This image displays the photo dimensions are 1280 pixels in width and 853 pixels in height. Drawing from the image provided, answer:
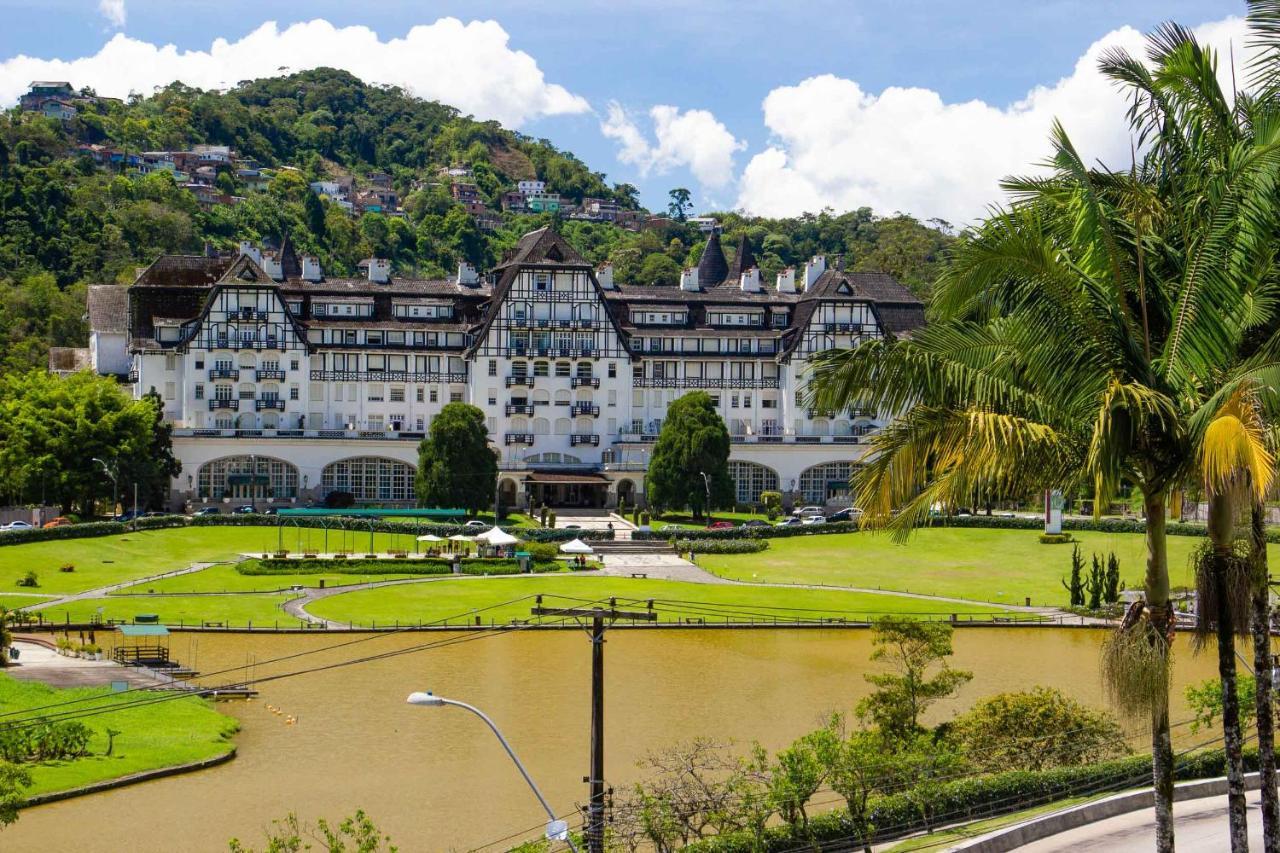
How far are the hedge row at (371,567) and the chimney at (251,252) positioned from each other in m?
37.1

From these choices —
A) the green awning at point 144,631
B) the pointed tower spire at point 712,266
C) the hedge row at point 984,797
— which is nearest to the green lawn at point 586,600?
the green awning at point 144,631

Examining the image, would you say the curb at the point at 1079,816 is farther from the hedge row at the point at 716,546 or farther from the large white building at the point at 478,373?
the large white building at the point at 478,373

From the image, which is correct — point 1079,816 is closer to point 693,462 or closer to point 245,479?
point 693,462

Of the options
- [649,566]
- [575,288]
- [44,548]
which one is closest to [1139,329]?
[649,566]

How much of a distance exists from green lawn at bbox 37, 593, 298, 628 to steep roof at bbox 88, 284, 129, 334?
171 ft

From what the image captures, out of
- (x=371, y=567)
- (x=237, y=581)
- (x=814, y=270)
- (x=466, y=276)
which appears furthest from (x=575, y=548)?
(x=814, y=270)

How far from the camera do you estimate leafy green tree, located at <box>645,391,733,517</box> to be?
9481 cm

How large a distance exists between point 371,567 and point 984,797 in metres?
51.6

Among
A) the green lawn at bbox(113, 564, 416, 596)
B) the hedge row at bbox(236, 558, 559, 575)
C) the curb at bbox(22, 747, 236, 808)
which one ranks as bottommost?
the curb at bbox(22, 747, 236, 808)

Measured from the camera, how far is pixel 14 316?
13550 centimetres

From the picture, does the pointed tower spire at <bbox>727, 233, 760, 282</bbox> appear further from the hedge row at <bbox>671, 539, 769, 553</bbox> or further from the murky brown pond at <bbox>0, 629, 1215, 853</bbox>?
the murky brown pond at <bbox>0, 629, 1215, 853</bbox>

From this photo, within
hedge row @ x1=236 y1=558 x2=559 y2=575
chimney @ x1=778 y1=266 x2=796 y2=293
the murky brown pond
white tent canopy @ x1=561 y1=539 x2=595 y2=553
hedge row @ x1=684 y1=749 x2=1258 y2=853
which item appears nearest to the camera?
hedge row @ x1=684 y1=749 x2=1258 y2=853

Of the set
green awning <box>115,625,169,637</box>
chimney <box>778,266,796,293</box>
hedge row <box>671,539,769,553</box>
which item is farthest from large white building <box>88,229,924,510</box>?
green awning <box>115,625,169,637</box>

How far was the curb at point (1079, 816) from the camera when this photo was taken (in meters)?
23.3
